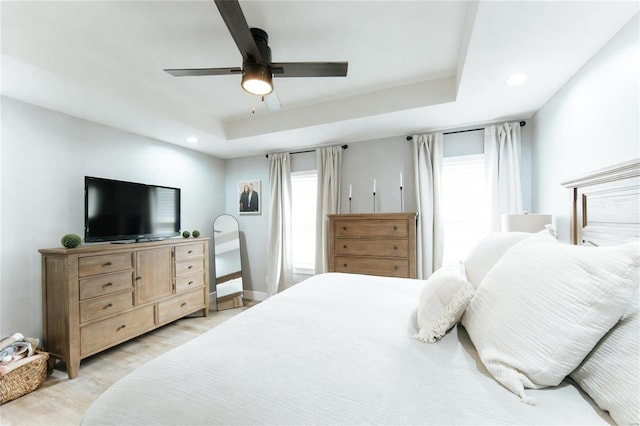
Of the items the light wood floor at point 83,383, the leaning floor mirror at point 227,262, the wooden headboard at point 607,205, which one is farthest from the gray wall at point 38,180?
the wooden headboard at point 607,205

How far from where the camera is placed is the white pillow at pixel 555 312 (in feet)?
2.16

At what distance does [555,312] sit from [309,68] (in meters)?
1.69

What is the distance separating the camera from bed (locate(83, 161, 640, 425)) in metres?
0.62

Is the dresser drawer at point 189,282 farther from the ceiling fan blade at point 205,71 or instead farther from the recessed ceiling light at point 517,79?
the recessed ceiling light at point 517,79

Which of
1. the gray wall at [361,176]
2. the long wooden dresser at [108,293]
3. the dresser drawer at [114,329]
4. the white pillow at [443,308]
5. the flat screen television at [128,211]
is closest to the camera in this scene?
the white pillow at [443,308]

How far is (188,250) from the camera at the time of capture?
3.21 metres

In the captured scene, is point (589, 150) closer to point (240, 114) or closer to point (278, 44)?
point (278, 44)

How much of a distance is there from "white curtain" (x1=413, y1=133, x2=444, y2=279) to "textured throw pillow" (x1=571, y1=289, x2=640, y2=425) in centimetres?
234

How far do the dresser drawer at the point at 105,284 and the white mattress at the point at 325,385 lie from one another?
1.94m

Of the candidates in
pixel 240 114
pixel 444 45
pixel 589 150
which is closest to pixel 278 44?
pixel 444 45

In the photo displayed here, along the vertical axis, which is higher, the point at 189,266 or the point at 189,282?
the point at 189,266

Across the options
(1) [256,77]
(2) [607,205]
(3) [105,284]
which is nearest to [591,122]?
(2) [607,205]

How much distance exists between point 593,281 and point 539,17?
1431 millimetres

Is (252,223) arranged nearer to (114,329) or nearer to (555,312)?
(114,329)
